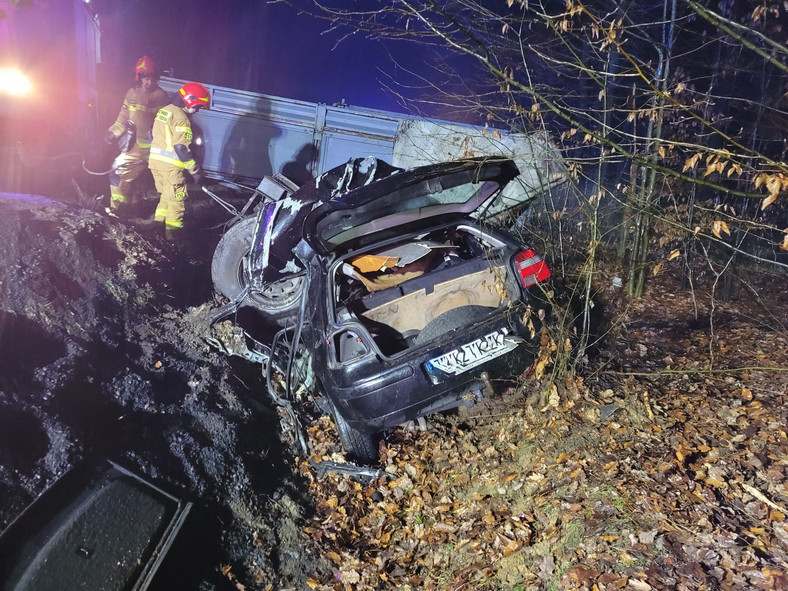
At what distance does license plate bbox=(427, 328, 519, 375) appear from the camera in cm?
357

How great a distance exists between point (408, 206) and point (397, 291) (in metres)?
0.82

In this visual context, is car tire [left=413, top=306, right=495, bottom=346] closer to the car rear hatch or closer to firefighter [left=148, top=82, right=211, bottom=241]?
the car rear hatch

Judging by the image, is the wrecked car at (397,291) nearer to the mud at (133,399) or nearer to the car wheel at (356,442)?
the car wheel at (356,442)

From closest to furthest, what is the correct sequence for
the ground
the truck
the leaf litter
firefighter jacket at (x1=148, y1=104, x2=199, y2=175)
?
the leaf litter, the ground, firefighter jacket at (x1=148, y1=104, x2=199, y2=175), the truck

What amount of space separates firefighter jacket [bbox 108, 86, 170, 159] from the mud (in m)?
1.65

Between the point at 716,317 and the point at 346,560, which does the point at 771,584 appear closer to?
the point at 346,560

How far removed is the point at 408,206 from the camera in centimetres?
409

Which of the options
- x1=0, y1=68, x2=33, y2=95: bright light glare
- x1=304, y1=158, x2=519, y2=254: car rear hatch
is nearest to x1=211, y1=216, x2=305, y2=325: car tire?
x1=304, y1=158, x2=519, y2=254: car rear hatch

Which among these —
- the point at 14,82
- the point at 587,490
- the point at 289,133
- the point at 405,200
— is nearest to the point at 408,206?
the point at 405,200

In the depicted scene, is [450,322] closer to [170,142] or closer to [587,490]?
[587,490]

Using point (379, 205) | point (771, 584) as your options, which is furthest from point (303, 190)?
point (771, 584)

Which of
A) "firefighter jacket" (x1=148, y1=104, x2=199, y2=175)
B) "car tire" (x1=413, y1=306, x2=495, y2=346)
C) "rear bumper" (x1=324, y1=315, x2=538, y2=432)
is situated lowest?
"rear bumper" (x1=324, y1=315, x2=538, y2=432)

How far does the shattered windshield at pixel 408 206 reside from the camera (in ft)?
12.9

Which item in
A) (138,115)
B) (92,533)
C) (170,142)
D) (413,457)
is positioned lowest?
(413,457)
